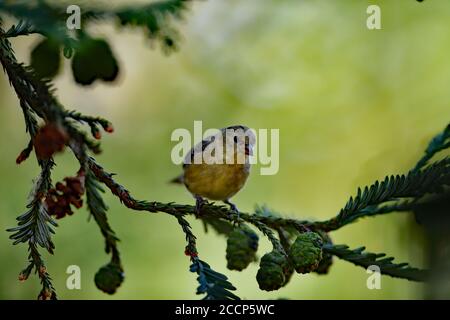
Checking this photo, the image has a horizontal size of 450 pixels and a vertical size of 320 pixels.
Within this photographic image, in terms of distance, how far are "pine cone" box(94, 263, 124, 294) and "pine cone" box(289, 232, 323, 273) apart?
322 mm

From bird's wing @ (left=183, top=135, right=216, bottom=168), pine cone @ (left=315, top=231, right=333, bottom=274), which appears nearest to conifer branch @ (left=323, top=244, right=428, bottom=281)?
pine cone @ (left=315, top=231, right=333, bottom=274)

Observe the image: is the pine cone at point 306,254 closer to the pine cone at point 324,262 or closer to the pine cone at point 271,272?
the pine cone at point 271,272

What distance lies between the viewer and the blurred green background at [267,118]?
329 cm

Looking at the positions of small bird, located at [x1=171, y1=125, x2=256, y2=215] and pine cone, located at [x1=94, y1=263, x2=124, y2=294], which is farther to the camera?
small bird, located at [x1=171, y1=125, x2=256, y2=215]

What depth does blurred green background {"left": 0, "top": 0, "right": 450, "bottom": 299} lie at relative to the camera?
3.29 m

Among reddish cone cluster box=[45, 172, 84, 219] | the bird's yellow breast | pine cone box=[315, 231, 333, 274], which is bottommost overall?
pine cone box=[315, 231, 333, 274]

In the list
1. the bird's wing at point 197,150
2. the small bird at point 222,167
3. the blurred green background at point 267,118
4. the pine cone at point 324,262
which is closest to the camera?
the pine cone at point 324,262

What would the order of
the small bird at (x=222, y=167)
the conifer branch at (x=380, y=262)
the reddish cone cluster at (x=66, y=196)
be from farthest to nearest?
the small bird at (x=222, y=167), the conifer branch at (x=380, y=262), the reddish cone cluster at (x=66, y=196)

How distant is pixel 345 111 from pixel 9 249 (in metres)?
2.78

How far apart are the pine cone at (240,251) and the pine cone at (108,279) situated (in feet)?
0.67

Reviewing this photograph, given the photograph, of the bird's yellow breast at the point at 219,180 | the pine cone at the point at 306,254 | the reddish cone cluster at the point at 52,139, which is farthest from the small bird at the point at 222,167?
the reddish cone cluster at the point at 52,139

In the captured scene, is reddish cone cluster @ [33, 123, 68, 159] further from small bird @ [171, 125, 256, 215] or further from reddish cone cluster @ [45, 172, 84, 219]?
small bird @ [171, 125, 256, 215]
